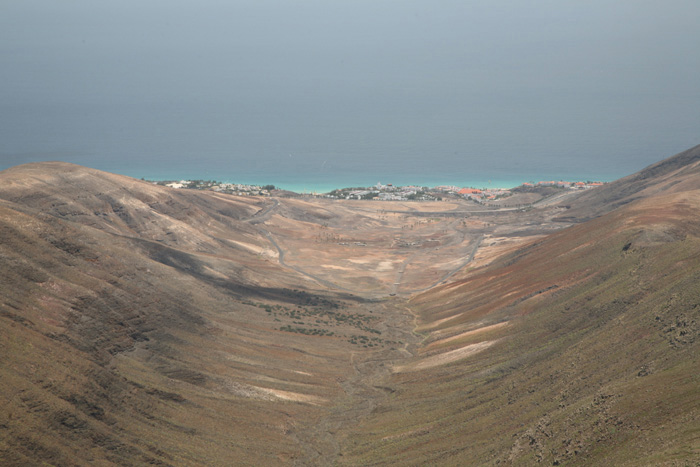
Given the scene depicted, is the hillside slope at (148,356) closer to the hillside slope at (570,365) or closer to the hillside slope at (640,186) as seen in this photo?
the hillside slope at (570,365)

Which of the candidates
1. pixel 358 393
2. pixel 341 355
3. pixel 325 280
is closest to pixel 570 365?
pixel 358 393

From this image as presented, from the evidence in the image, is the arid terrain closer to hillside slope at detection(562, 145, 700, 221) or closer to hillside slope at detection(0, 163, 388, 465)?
hillside slope at detection(0, 163, 388, 465)

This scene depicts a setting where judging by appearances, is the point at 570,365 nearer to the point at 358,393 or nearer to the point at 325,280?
the point at 358,393

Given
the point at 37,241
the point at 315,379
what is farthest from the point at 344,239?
the point at 37,241

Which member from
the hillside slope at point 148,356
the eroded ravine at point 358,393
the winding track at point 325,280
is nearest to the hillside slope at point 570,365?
the eroded ravine at point 358,393

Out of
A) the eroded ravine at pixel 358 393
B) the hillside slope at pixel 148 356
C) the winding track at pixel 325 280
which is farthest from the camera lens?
the winding track at pixel 325 280
